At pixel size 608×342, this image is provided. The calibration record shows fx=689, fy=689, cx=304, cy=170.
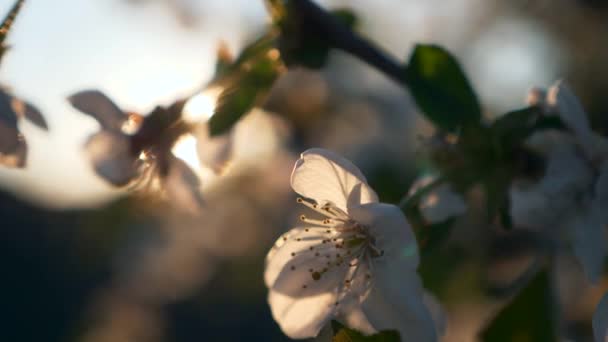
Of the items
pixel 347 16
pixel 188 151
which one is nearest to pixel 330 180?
pixel 188 151

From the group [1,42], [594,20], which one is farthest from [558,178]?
[594,20]

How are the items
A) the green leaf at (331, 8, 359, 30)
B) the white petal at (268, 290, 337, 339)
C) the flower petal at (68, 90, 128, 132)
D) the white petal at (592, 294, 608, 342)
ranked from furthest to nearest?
the green leaf at (331, 8, 359, 30) < the flower petal at (68, 90, 128, 132) < the white petal at (268, 290, 337, 339) < the white petal at (592, 294, 608, 342)

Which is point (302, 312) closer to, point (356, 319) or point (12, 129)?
point (356, 319)

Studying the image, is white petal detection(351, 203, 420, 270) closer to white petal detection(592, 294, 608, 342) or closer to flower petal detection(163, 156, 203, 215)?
white petal detection(592, 294, 608, 342)

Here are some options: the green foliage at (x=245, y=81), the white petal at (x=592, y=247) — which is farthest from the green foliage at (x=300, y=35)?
the white petal at (x=592, y=247)

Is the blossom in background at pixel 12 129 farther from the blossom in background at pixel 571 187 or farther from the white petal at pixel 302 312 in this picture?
the blossom in background at pixel 571 187

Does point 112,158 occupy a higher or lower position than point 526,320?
higher

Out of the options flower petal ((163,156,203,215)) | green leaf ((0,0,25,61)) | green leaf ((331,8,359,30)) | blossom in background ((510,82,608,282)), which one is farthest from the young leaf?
blossom in background ((510,82,608,282))
